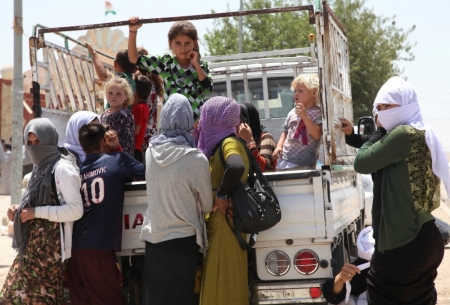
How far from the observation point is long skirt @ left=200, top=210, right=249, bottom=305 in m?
4.35

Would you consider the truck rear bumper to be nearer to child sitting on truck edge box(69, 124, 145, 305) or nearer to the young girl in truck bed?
child sitting on truck edge box(69, 124, 145, 305)

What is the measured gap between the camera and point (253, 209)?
4.28 m

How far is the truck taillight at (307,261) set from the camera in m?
4.53

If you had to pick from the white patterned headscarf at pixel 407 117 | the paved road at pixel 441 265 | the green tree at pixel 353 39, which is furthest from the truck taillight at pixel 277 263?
the green tree at pixel 353 39

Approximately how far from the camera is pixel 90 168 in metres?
4.79

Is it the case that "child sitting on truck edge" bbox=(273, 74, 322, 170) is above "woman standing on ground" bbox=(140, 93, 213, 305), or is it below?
above

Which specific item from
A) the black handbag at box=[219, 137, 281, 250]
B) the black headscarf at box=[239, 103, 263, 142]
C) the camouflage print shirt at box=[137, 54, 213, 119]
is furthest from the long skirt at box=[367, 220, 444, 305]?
the camouflage print shirt at box=[137, 54, 213, 119]

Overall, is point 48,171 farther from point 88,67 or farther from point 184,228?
point 88,67

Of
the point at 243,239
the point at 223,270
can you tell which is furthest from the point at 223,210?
the point at 223,270

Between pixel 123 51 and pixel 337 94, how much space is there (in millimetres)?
1997

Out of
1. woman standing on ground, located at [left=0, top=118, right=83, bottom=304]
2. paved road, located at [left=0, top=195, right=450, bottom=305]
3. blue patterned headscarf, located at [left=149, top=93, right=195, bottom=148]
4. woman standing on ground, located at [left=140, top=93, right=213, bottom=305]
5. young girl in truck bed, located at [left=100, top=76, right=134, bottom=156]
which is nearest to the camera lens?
woman standing on ground, located at [left=140, top=93, right=213, bottom=305]

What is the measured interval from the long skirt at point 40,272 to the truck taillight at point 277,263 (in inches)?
53.0

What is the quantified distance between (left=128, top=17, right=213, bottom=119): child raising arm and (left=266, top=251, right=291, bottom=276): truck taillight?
1593 mm

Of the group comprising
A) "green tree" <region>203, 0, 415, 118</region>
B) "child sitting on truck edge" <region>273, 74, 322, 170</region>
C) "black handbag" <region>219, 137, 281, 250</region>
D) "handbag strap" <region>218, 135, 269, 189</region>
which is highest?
"green tree" <region>203, 0, 415, 118</region>
